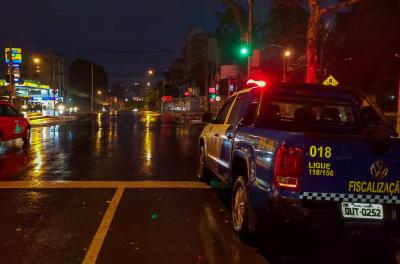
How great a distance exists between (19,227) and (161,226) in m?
1.96

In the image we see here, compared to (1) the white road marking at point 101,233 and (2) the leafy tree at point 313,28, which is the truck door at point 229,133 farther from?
(2) the leafy tree at point 313,28

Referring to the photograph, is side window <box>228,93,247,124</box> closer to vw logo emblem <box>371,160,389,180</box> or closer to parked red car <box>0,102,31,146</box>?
vw logo emblem <box>371,160,389,180</box>

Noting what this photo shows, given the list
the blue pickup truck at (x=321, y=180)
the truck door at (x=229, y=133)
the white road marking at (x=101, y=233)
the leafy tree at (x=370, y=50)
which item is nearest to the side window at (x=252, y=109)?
the truck door at (x=229, y=133)

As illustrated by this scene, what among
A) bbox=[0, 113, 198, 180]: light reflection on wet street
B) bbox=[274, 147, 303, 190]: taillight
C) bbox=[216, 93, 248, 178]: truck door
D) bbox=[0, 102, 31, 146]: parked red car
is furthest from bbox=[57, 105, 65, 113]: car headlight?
bbox=[274, 147, 303, 190]: taillight

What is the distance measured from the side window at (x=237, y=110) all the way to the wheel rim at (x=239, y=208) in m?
1.40

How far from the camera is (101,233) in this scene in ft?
19.8

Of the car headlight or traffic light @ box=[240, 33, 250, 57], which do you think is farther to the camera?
the car headlight

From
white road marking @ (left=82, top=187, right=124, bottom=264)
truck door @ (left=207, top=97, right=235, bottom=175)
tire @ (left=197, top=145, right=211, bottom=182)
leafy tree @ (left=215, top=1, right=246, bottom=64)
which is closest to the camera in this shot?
white road marking @ (left=82, top=187, right=124, bottom=264)

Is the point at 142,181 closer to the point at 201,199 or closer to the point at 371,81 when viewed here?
the point at 201,199

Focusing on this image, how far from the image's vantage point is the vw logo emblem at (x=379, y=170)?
4684 mm

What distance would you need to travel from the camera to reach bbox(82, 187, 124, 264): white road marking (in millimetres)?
5156

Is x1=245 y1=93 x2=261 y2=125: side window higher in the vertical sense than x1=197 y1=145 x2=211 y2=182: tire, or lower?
higher

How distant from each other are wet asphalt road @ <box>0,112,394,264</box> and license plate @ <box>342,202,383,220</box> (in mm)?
349

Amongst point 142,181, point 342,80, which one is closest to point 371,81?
point 342,80
